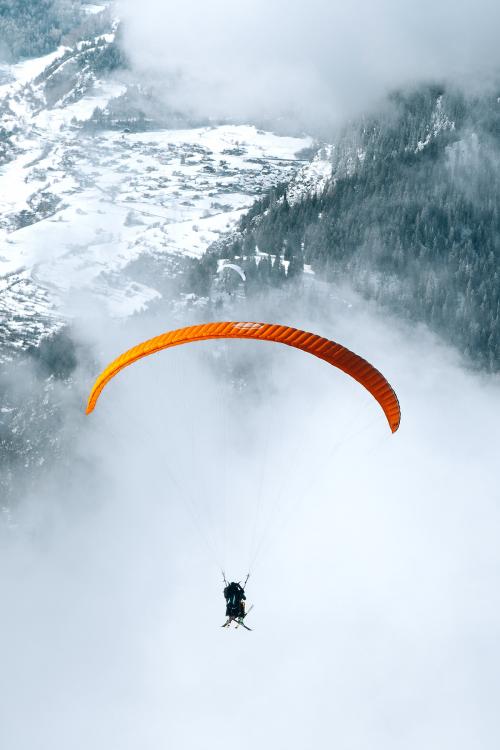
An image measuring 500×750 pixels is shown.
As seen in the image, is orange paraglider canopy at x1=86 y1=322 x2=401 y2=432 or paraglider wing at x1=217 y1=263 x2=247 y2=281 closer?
orange paraglider canopy at x1=86 y1=322 x2=401 y2=432

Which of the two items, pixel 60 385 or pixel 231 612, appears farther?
pixel 60 385

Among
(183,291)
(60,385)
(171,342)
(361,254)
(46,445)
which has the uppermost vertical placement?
(171,342)

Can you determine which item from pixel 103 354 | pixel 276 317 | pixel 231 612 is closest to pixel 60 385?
pixel 103 354

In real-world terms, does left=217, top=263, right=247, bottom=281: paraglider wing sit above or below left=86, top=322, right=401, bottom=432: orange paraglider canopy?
below

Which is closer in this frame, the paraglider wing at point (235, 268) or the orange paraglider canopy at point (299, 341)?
the orange paraglider canopy at point (299, 341)

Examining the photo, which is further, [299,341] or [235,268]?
[235,268]

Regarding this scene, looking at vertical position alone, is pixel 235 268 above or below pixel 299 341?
below

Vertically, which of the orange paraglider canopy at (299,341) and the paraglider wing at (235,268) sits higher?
the orange paraglider canopy at (299,341)

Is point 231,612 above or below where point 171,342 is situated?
below

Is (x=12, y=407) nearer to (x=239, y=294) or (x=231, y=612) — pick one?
(x=239, y=294)

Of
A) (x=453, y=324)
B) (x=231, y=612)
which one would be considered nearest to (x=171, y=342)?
(x=231, y=612)
